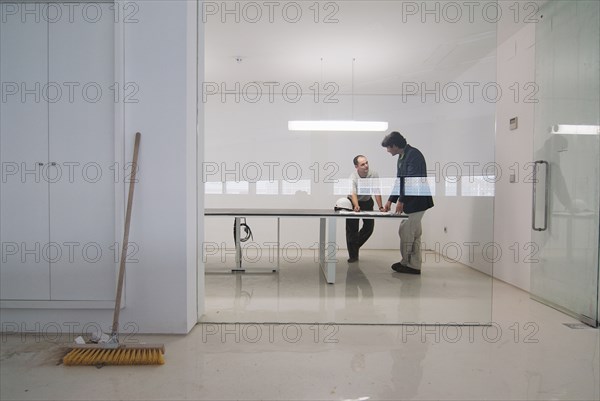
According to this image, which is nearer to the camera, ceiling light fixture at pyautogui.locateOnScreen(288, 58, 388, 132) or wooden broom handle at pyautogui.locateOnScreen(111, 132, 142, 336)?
wooden broom handle at pyautogui.locateOnScreen(111, 132, 142, 336)

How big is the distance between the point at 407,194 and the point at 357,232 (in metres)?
0.49

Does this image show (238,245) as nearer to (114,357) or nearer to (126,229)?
(126,229)

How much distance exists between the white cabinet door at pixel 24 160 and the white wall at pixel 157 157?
0.44 meters

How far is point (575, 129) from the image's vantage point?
306 centimetres

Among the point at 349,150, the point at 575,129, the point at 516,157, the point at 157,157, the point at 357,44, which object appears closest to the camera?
the point at 157,157

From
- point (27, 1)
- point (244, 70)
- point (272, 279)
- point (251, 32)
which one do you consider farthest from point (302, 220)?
point (27, 1)

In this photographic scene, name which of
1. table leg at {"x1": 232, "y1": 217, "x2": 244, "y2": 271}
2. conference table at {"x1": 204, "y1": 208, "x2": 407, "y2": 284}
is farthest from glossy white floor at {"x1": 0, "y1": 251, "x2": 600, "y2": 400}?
table leg at {"x1": 232, "y1": 217, "x2": 244, "y2": 271}

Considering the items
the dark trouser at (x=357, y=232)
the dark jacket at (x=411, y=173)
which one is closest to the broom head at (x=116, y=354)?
the dark trouser at (x=357, y=232)

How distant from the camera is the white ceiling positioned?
297cm

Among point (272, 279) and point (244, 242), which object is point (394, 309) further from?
point (244, 242)

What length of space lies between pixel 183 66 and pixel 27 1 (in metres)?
1.07

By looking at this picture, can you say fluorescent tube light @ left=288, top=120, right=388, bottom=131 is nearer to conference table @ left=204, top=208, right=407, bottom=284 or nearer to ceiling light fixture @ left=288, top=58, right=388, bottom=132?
ceiling light fixture @ left=288, top=58, right=388, bottom=132

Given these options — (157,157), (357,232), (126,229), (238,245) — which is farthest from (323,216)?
(126,229)

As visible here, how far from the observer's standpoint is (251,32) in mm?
3418
